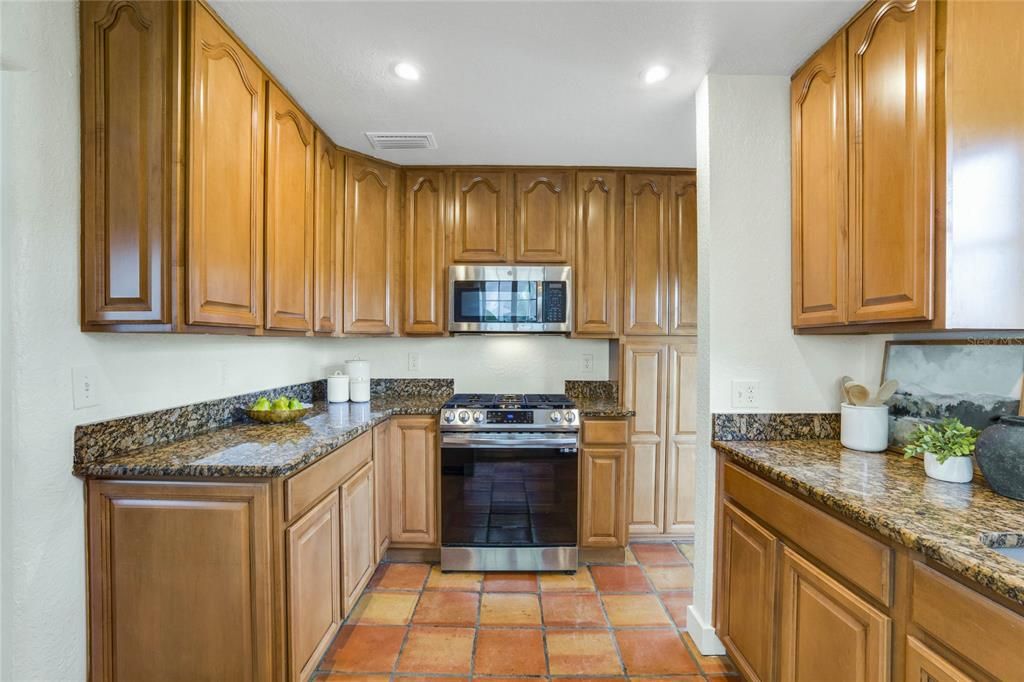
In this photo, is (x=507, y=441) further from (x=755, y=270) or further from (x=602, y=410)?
(x=755, y=270)

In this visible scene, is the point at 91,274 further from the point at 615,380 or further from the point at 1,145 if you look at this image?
the point at 615,380

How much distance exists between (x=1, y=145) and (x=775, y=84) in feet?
8.68

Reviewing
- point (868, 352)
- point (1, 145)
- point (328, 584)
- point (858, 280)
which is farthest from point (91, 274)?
point (868, 352)

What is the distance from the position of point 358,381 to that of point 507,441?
103 centimetres

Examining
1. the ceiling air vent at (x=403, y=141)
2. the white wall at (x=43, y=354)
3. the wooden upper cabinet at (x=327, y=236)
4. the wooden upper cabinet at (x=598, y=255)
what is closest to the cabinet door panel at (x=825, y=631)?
the wooden upper cabinet at (x=598, y=255)

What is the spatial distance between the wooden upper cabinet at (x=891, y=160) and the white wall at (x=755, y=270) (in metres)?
0.34

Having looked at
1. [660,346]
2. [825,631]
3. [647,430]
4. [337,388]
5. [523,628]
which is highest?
[660,346]

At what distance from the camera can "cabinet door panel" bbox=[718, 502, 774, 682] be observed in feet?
4.94

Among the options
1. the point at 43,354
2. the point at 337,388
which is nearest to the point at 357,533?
the point at 337,388

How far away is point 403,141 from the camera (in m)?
2.55

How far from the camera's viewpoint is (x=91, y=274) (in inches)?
55.7

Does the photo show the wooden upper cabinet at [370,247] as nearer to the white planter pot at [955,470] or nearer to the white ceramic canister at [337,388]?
the white ceramic canister at [337,388]

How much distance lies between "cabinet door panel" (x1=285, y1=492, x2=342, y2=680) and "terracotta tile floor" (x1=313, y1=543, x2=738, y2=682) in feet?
0.77

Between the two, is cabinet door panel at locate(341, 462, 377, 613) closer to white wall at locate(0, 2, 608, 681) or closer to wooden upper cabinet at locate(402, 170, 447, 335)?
white wall at locate(0, 2, 608, 681)
